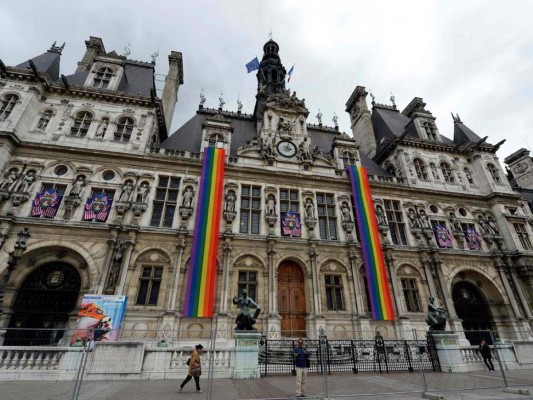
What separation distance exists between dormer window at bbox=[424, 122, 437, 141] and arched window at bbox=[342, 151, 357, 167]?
10.8 m

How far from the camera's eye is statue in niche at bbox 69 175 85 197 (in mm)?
17109

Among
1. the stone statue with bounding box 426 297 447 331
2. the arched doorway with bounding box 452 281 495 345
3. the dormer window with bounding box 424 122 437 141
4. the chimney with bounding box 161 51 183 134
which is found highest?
the chimney with bounding box 161 51 183 134

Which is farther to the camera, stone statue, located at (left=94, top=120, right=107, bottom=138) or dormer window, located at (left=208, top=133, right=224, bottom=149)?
dormer window, located at (left=208, top=133, right=224, bottom=149)

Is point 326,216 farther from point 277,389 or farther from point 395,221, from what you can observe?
point 277,389

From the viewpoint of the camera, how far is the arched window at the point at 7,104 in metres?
18.6

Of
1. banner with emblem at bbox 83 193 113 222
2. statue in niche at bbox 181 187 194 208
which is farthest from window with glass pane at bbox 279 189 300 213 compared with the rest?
banner with emblem at bbox 83 193 113 222

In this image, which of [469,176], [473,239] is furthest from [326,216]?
[469,176]

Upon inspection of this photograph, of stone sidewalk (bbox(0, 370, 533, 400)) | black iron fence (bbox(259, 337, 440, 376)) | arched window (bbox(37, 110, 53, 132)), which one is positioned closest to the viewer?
stone sidewalk (bbox(0, 370, 533, 400))

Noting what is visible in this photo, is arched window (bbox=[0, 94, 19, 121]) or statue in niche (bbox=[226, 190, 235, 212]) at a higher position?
arched window (bbox=[0, 94, 19, 121])

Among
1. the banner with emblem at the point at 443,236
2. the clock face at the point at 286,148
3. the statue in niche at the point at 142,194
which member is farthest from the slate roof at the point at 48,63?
the banner with emblem at the point at 443,236

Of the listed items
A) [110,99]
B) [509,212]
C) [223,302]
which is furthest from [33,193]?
[509,212]

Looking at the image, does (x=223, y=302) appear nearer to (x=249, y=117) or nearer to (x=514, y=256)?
(x=249, y=117)

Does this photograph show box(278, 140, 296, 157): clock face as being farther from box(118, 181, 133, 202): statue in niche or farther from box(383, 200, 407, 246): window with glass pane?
box(118, 181, 133, 202): statue in niche

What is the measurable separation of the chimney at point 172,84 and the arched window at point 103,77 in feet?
15.5
